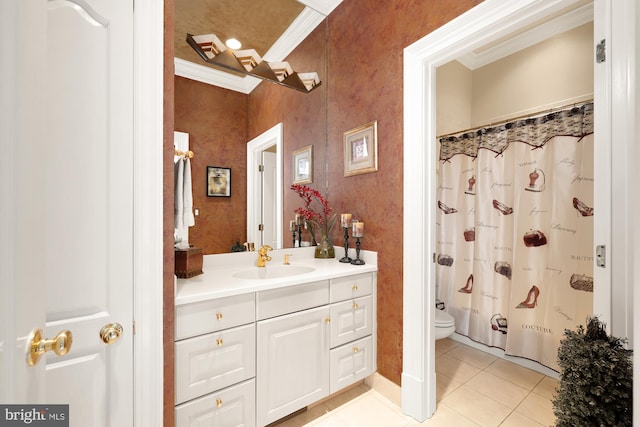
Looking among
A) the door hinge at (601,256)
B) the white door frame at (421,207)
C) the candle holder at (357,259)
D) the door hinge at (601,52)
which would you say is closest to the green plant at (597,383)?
the door hinge at (601,256)

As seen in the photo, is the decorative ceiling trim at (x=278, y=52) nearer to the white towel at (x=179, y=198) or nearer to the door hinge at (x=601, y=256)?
the white towel at (x=179, y=198)

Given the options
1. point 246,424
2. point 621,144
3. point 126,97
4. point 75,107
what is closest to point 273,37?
point 126,97

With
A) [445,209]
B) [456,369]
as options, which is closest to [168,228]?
[456,369]

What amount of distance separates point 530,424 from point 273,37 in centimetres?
302

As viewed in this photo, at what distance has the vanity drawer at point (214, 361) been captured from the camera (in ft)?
3.75

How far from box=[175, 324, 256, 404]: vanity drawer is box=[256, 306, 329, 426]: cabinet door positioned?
0.21 ft

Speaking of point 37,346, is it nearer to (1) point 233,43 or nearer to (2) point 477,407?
(1) point 233,43

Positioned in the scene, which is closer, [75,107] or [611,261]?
[75,107]

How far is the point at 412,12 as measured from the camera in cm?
164

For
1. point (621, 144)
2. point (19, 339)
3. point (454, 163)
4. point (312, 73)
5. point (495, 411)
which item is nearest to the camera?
point (19, 339)

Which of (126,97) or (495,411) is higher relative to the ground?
(126,97)

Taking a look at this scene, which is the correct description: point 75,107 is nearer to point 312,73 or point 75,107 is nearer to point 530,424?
point 312,73

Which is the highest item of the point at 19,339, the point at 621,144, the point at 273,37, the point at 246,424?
the point at 273,37

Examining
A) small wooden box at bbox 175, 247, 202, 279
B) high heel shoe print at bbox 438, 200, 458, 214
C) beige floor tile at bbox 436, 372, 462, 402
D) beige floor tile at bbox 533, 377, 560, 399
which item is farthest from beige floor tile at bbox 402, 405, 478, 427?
high heel shoe print at bbox 438, 200, 458, 214
